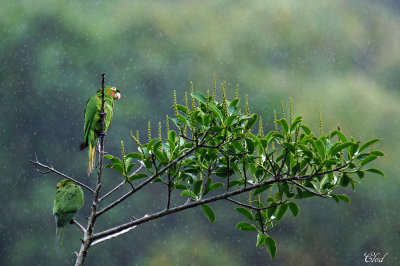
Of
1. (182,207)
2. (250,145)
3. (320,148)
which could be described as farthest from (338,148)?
(182,207)

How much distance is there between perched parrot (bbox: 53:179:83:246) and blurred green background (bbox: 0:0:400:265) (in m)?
6.12

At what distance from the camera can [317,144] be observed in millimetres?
1565

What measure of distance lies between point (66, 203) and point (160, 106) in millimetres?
7419

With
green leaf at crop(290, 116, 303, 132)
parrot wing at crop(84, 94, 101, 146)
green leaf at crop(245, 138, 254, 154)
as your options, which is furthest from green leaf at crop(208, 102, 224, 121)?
parrot wing at crop(84, 94, 101, 146)

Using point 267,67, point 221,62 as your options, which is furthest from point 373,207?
point 221,62

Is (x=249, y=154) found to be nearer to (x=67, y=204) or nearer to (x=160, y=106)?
(x=67, y=204)

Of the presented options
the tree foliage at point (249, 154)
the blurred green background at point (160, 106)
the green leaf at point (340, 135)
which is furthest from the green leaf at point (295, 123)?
the blurred green background at point (160, 106)

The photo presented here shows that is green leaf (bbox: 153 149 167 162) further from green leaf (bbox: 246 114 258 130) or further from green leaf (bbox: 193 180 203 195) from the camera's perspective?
green leaf (bbox: 246 114 258 130)

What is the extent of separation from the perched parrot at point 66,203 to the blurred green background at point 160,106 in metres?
6.12

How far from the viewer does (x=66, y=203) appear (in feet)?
7.52

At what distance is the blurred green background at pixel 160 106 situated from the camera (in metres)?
8.80


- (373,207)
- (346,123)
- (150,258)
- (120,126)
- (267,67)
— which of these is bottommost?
(150,258)

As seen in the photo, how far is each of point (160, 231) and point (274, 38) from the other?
4.99 m

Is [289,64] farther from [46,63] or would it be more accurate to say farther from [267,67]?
[46,63]
